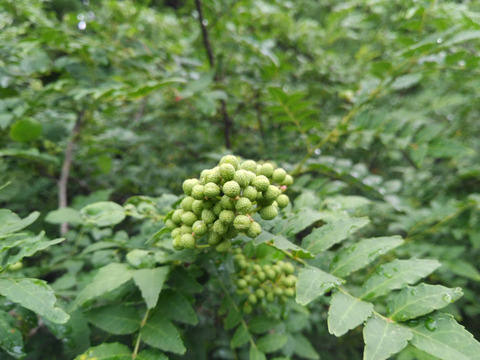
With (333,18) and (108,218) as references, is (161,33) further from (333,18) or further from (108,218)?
(108,218)

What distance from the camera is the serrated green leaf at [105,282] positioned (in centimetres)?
118

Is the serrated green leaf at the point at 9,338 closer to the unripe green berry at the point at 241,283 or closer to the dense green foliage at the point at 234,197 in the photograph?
the dense green foliage at the point at 234,197

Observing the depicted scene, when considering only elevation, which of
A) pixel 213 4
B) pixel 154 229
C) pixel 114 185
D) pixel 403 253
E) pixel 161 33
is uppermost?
pixel 213 4

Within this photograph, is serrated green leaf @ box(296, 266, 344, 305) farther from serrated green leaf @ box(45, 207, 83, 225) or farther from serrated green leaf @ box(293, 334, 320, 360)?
serrated green leaf @ box(45, 207, 83, 225)

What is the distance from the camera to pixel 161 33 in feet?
13.0

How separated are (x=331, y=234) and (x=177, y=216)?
68 centimetres

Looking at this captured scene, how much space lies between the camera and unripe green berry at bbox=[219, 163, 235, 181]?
1098 millimetres

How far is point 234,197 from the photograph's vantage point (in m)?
1.08

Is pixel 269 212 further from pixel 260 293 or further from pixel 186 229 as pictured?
pixel 260 293

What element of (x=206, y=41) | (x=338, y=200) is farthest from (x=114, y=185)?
(x=338, y=200)

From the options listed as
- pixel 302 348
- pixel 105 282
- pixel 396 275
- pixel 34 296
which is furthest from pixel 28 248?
pixel 302 348

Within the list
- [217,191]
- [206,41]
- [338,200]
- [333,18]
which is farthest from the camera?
[333,18]

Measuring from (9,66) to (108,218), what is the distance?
1762 millimetres

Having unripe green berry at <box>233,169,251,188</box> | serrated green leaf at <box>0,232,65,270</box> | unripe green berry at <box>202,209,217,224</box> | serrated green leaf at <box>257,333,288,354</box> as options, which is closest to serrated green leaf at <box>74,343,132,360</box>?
serrated green leaf at <box>0,232,65,270</box>
